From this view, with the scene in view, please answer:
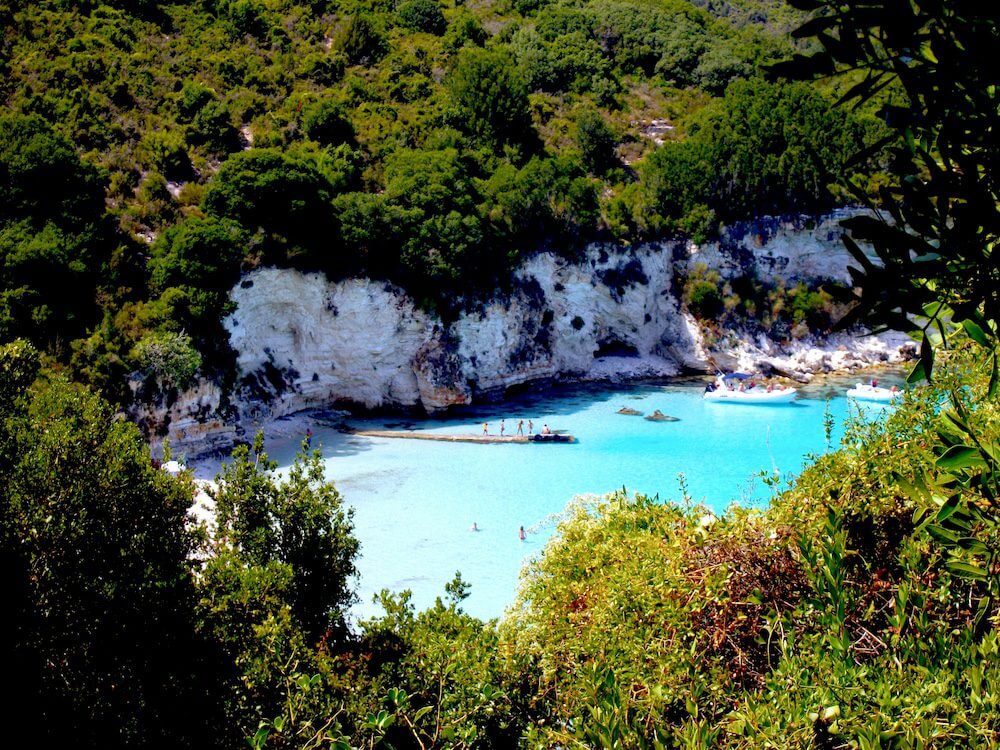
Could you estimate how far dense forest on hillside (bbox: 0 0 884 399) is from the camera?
23.5 m

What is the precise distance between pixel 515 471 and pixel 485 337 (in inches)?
374

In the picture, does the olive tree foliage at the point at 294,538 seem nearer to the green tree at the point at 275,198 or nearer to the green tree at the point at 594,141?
the green tree at the point at 275,198

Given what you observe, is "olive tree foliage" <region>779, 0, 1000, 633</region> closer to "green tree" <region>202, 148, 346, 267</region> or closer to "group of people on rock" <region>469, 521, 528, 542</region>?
"group of people on rock" <region>469, 521, 528, 542</region>

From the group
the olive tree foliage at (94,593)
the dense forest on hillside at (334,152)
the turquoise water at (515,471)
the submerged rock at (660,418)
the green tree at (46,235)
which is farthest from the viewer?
the submerged rock at (660,418)

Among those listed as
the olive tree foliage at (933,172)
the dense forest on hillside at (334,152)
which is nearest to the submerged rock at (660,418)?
the dense forest on hillside at (334,152)

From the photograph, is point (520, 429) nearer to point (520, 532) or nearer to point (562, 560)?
point (520, 532)

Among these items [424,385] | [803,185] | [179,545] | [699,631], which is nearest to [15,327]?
[424,385]

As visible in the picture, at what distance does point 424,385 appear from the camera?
30.0 metres

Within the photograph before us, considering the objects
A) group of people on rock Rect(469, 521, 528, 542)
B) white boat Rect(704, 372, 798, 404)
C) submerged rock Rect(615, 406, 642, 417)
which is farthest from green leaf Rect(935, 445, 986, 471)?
white boat Rect(704, 372, 798, 404)

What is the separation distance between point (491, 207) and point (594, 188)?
5311mm

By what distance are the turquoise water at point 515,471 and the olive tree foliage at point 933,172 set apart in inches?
514

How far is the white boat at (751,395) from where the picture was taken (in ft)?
98.7

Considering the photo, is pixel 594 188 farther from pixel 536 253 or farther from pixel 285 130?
pixel 285 130

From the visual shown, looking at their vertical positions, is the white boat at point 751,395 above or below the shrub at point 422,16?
below
